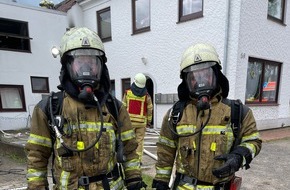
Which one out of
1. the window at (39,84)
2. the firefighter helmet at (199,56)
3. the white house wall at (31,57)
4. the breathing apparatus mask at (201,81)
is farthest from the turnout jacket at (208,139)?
the window at (39,84)

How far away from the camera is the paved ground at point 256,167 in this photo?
154 inches

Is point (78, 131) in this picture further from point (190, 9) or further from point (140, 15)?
point (140, 15)

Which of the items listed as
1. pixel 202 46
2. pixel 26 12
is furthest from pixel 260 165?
pixel 26 12

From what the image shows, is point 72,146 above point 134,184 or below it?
above

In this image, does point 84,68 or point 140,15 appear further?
point 140,15

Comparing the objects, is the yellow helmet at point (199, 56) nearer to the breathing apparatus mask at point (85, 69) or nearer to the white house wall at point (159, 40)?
the breathing apparatus mask at point (85, 69)

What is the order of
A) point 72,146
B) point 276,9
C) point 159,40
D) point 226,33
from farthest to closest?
1. point 159,40
2. point 276,9
3. point 226,33
4. point 72,146

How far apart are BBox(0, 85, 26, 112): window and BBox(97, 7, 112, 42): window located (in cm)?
505

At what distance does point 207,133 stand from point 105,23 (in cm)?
1046

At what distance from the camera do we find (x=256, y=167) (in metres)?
4.66

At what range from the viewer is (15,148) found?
248 inches

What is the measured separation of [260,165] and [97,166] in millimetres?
4443

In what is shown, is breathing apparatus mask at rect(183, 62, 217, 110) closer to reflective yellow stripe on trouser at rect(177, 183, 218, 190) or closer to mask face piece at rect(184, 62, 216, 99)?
mask face piece at rect(184, 62, 216, 99)

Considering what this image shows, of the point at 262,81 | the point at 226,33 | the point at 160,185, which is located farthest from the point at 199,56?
the point at 262,81
